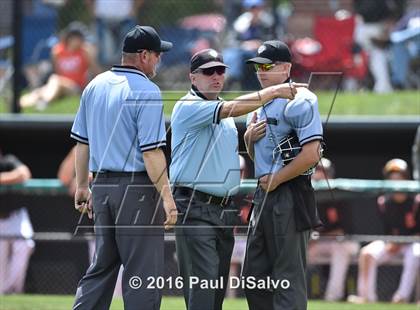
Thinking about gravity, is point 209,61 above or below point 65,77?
above

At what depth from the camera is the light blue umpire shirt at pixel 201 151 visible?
717cm

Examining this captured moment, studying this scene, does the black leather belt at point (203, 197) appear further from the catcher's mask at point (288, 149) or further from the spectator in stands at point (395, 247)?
the spectator in stands at point (395, 247)

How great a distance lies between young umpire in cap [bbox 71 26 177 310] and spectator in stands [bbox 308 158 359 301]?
4662 mm

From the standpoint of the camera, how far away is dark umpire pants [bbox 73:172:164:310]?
6.95m

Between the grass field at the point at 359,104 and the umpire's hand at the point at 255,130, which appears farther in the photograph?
the grass field at the point at 359,104

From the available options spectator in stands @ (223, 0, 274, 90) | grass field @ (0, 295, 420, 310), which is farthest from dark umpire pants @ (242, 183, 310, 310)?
spectator in stands @ (223, 0, 274, 90)

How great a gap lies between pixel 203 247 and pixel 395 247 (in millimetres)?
5016

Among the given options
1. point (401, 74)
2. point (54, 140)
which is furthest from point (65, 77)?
point (401, 74)

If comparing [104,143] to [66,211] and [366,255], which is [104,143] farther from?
[66,211]

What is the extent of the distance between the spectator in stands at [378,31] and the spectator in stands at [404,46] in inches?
3.3

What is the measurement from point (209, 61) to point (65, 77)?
6887 mm

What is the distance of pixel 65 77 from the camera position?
1389 cm

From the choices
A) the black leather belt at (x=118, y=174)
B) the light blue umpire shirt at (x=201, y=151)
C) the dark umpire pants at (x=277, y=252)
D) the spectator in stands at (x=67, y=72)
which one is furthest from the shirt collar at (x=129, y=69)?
the spectator in stands at (x=67, y=72)

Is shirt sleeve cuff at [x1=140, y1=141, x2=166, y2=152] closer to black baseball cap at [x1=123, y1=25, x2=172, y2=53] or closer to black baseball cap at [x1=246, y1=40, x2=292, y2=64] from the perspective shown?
black baseball cap at [x1=123, y1=25, x2=172, y2=53]
